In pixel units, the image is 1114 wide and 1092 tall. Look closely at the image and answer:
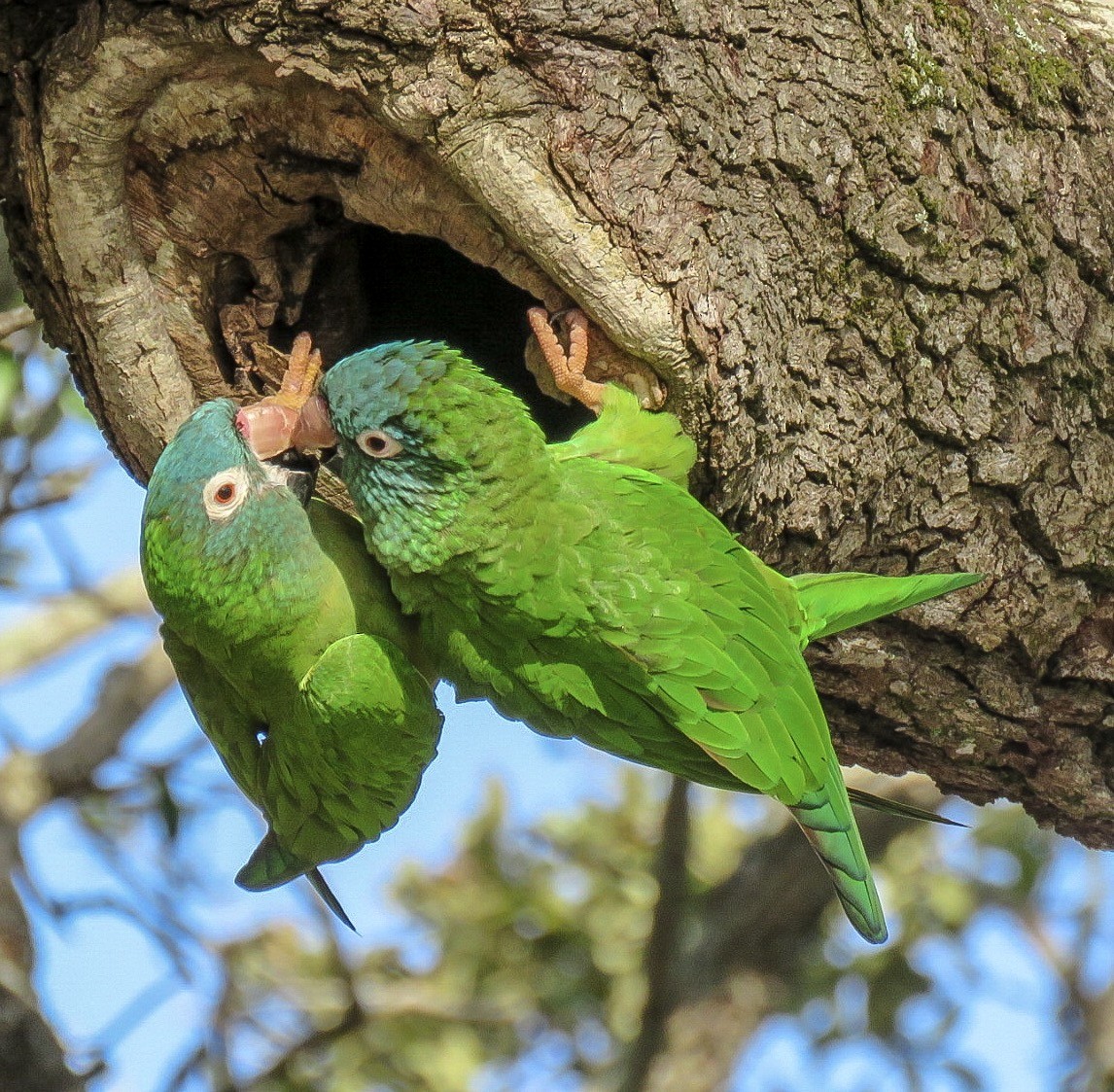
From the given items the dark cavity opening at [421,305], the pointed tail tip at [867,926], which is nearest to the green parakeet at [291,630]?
the dark cavity opening at [421,305]

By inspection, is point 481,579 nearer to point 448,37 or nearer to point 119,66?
point 448,37

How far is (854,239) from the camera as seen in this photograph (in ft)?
9.57

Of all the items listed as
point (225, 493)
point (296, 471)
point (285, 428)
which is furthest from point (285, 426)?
point (225, 493)

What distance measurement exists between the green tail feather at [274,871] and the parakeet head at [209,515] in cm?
71

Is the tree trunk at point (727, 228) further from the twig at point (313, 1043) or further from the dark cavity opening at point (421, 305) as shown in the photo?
the twig at point (313, 1043)

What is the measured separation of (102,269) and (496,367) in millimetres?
1255

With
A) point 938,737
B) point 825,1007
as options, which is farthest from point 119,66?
point 825,1007

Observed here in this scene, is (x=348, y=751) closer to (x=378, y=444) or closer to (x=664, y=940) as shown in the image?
(x=378, y=444)

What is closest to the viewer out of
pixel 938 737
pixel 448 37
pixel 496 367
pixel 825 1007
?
pixel 448 37

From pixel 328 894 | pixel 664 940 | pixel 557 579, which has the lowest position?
pixel 664 940

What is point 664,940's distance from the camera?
4.79m

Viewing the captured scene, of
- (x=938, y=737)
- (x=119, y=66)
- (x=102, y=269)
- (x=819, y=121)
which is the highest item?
(x=119, y=66)

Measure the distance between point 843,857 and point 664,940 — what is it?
81.2 inches

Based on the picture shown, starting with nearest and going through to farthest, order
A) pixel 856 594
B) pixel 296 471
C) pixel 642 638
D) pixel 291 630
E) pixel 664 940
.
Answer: pixel 642 638 → pixel 291 630 → pixel 296 471 → pixel 856 594 → pixel 664 940
